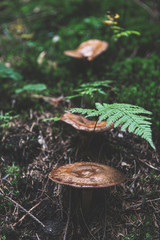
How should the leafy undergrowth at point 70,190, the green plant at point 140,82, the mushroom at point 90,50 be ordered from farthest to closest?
the mushroom at point 90,50 < the green plant at point 140,82 < the leafy undergrowth at point 70,190

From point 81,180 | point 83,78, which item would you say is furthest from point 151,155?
point 83,78

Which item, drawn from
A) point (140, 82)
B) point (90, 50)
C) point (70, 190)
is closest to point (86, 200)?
point (70, 190)

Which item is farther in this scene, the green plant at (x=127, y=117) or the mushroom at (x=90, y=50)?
the mushroom at (x=90, y=50)

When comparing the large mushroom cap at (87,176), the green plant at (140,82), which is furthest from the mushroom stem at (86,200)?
the green plant at (140,82)

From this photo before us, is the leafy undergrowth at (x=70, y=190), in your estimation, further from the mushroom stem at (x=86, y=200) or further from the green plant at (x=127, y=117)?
the green plant at (x=127, y=117)

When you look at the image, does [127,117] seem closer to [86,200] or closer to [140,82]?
[86,200]

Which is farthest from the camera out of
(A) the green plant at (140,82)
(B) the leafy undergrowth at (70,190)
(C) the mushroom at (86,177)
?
(A) the green plant at (140,82)

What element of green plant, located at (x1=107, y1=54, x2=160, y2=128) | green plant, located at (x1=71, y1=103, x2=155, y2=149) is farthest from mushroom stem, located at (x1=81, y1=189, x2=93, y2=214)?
green plant, located at (x1=107, y1=54, x2=160, y2=128)
